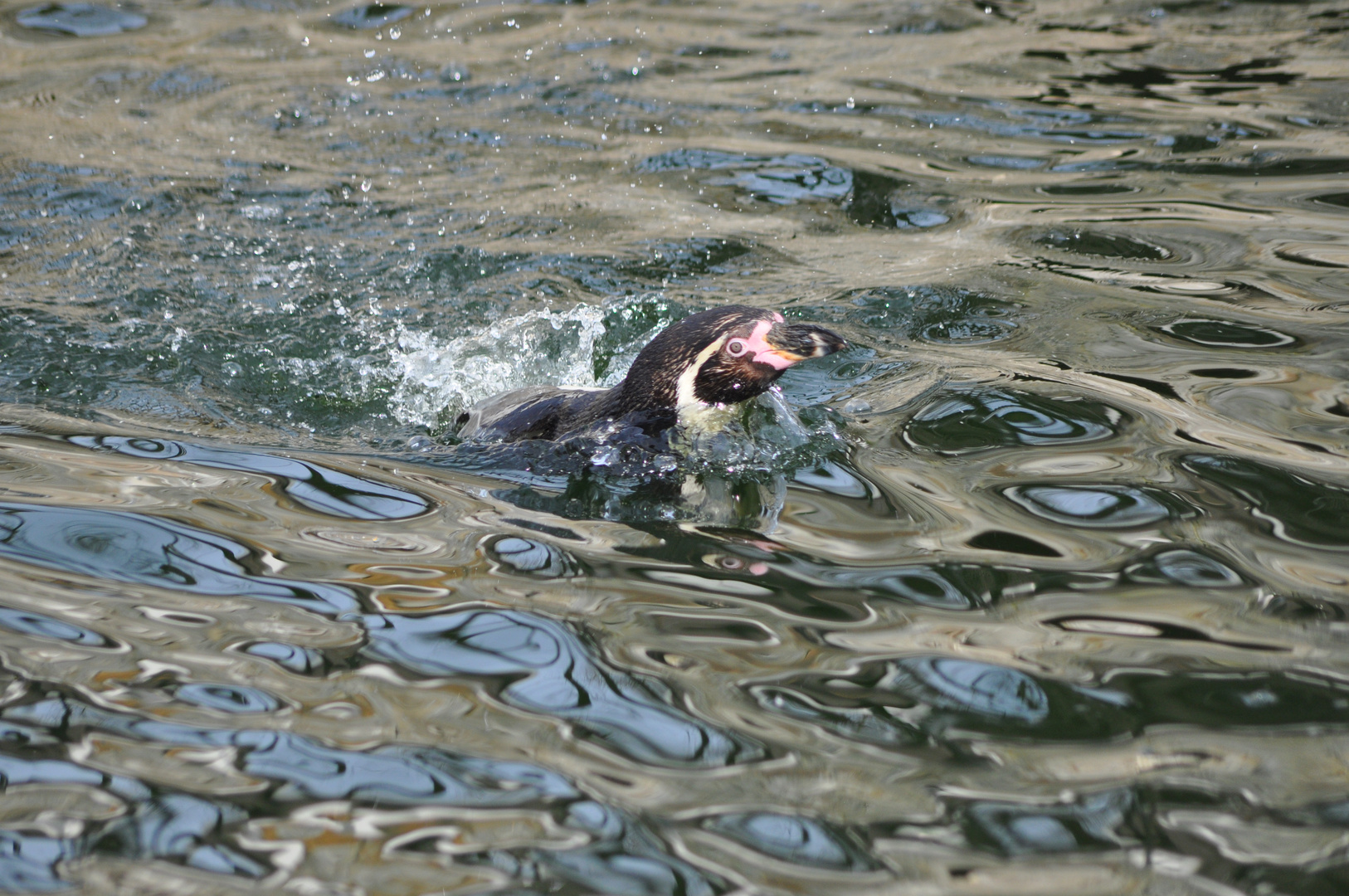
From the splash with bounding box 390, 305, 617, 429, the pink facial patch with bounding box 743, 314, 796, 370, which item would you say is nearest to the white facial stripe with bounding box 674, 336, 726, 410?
the pink facial patch with bounding box 743, 314, 796, 370

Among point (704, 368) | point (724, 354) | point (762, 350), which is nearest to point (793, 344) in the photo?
point (762, 350)

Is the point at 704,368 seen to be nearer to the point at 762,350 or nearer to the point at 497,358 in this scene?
the point at 762,350

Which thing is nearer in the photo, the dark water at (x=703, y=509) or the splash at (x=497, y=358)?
the dark water at (x=703, y=509)

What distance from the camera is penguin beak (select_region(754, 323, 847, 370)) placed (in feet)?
15.1

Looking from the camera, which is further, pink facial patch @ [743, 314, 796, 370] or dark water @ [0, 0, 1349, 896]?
pink facial patch @ [743, 314, 796, 370]

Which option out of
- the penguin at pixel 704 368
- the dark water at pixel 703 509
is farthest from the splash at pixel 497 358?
the penguin at pixel 704 368

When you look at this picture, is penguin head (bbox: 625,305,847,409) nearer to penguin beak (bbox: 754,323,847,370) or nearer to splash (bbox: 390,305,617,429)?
penguin beak (bbox: 754,323,847,370)

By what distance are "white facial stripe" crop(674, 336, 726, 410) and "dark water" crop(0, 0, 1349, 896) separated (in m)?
0.21

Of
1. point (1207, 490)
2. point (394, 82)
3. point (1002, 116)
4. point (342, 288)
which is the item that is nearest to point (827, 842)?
point (1207, 490)

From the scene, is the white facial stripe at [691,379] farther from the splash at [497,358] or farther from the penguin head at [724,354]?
the splash at [497,358]

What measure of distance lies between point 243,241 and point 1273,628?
23.9 ft

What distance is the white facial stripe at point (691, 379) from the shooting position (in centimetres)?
473

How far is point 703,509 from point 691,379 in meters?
0.72

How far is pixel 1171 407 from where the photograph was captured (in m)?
4.88
